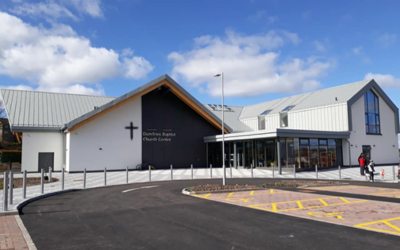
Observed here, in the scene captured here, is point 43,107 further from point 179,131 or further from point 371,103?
point 371,103

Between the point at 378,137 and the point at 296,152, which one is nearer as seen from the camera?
the point at 296,152

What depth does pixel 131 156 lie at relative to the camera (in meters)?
30.6

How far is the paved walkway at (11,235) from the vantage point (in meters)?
6.03

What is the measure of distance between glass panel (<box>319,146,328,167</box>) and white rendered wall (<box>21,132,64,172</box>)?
80.1 ft

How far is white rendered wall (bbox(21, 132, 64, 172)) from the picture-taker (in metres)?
28.8

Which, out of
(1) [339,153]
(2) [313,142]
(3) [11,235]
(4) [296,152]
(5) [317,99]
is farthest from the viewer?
(5) [317,99]

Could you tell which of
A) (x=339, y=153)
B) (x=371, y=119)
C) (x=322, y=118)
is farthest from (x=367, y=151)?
(x=322, y=118)

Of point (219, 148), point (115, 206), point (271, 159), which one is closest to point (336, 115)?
point (271, 159)

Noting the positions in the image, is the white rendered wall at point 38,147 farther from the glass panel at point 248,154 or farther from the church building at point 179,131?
the glass panel at point 248,154

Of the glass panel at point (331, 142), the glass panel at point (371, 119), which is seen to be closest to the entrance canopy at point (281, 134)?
the glass panel at point (331, 142)

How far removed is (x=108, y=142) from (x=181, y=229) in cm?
2372

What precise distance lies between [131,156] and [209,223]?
23637mm

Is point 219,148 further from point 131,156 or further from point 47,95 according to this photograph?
point 47,95

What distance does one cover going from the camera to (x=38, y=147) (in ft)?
96.2
